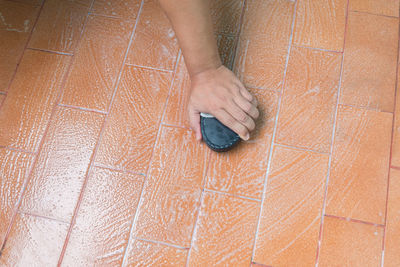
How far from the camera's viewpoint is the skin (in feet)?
2.99

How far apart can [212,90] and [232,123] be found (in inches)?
4.5

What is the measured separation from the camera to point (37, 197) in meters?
1.00

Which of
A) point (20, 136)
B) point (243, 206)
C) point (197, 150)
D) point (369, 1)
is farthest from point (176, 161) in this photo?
point (369, 1)

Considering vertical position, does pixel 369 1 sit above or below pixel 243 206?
above

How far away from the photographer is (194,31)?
2.85 ft

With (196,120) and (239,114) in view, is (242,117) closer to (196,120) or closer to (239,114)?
(239,114)

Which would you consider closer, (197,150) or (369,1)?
(197,150)

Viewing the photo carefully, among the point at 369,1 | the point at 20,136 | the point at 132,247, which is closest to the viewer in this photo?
the point at 132,247

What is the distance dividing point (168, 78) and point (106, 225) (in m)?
0.50

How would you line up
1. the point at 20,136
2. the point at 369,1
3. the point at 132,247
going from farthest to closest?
1. the point at 369,1
2. the point at 20,136
3. the point at 132,247

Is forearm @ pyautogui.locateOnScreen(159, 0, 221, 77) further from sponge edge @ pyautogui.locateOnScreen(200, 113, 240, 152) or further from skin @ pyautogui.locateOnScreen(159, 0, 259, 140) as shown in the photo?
sponge edge @ pyautogui.locateOnScreen(200, 113, 240, 152)

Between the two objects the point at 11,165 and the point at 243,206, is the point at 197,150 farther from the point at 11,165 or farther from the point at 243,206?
the point at 11,165

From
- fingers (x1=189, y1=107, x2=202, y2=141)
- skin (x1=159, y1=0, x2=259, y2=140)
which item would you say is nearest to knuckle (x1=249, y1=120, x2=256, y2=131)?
skin (x1=159, y1=0, x2=259, y2=140)

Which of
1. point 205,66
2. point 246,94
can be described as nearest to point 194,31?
point 205,66
